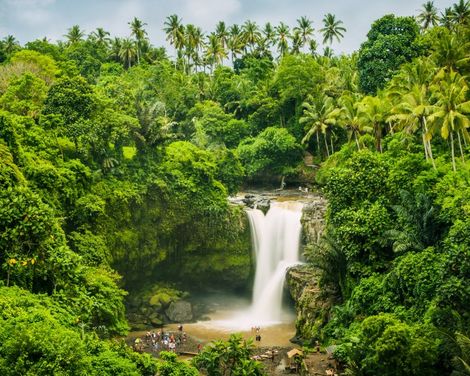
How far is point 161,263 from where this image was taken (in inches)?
1556

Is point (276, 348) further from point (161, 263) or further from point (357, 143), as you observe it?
point (357, 143)

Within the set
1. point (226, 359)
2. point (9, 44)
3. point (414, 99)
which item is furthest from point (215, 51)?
point (226, 359)

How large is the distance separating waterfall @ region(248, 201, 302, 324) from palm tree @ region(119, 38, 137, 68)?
43.8 meters

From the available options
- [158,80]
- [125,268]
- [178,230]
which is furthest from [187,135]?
[125,268]

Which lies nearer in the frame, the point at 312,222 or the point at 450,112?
the point at 450,112

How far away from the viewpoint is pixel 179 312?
3697cm

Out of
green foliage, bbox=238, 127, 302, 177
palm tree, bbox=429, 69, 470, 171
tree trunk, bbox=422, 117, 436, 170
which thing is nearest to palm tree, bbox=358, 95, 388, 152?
tree trunk, bbox=422, 117, 436, 170

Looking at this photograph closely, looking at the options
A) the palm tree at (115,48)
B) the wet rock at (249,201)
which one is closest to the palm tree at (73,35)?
the palm tree at (115,48)

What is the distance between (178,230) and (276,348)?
1348cm

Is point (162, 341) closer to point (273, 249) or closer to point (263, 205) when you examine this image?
point (273, 249)

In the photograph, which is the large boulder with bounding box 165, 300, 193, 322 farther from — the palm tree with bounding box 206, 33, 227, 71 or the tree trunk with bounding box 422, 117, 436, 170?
the palm tree with bounding box 206, 33, 227, 71

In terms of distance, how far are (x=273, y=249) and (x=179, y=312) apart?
9.16 m

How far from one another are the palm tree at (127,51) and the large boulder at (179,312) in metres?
48.0

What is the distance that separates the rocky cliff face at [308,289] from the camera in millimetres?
31109
